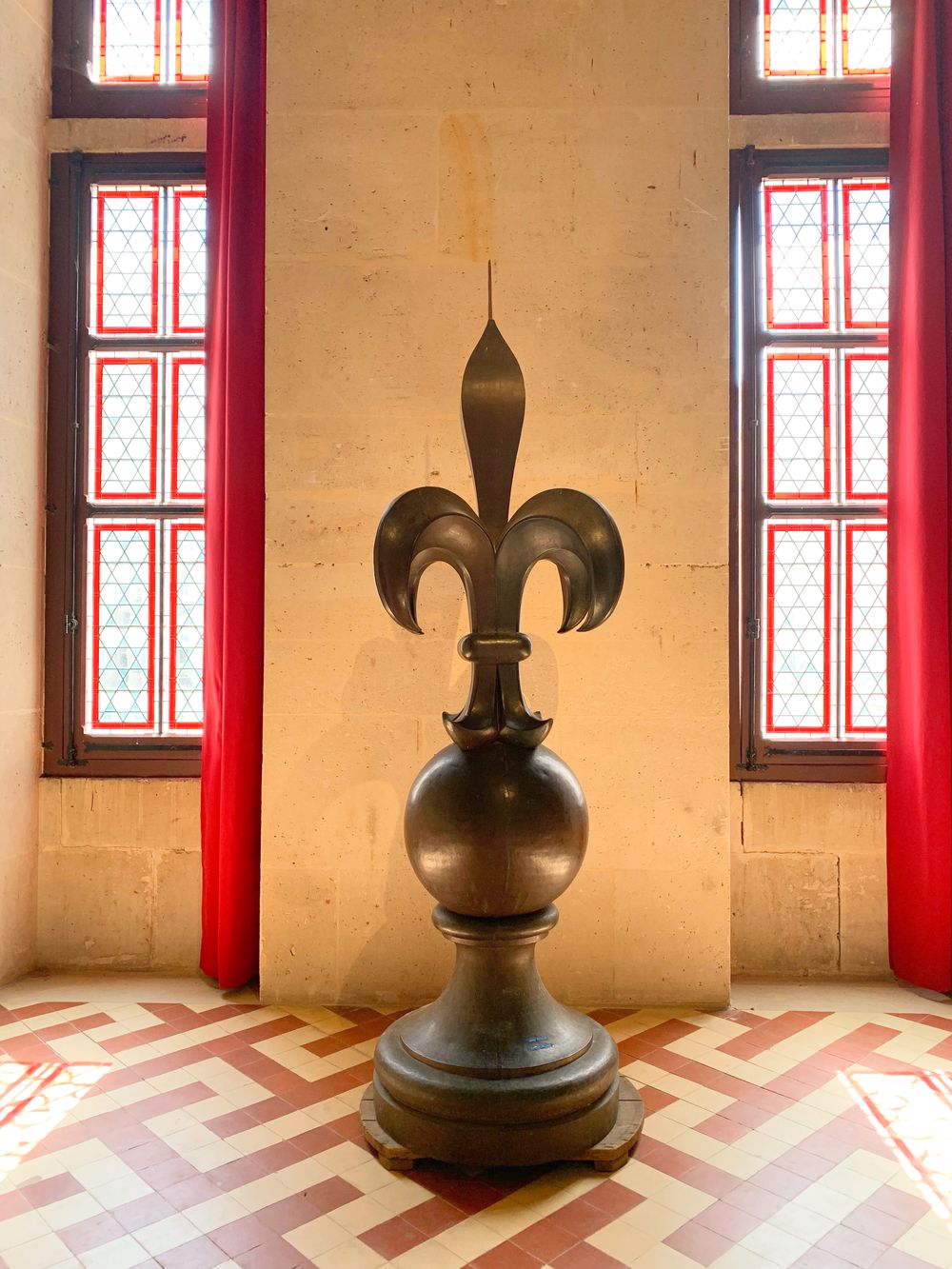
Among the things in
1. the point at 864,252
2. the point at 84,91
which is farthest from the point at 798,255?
the point at 84,91

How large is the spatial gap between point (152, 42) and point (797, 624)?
2.83 metres

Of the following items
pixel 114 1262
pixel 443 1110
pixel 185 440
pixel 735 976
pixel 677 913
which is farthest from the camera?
pixel 185 440

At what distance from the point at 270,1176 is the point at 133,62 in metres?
3.25

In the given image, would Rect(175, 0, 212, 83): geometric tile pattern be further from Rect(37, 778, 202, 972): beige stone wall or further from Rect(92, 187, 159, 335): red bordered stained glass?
Rect(37, 778, 202, 972): beige stone wall

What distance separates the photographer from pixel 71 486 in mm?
2863

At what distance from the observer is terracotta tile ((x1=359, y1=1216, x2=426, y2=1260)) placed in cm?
144

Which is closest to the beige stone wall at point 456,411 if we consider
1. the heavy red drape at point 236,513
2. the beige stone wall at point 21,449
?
the heavy red drape at point 236,513

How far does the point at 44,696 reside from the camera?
2854 millimetres

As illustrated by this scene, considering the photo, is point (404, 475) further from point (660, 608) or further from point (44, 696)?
point (44, 696)

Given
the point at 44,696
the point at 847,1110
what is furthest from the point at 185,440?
the point at 847,1110

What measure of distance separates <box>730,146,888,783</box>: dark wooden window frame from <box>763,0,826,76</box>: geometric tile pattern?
13.0 inches

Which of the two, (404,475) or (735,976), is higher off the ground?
(404,475)

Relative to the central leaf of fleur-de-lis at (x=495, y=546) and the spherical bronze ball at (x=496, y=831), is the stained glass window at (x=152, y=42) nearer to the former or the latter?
the central leaf of fleur-de-lis at (x=495, y=546)

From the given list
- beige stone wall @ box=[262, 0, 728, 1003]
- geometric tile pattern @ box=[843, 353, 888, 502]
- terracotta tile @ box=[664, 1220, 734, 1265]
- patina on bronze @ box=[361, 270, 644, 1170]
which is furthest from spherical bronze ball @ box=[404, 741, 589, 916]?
geometric tile pattern @ box=[843, 353, 888, 502]
